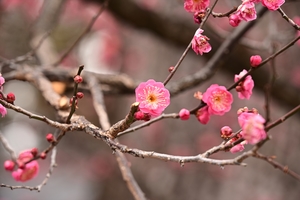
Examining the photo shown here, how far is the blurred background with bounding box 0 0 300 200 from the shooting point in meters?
2.02

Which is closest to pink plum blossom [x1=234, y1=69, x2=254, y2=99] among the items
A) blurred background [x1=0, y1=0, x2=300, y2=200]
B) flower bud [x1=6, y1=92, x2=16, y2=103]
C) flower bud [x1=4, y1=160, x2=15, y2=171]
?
flower bud [x1=6, y1=92, x2=16, y2=103]

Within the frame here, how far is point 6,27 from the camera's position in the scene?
9.65ft

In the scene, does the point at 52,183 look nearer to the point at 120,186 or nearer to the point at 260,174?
the point at 120,186

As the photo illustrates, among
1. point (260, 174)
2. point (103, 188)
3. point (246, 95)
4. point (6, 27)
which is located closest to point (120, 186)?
point (103, 188)

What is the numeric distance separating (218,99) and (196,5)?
21cm

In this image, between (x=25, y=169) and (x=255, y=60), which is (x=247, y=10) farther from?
(x=25, y=169)

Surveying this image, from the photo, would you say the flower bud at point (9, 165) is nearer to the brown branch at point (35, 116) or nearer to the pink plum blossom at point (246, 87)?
the brown branch at point (35, 116)

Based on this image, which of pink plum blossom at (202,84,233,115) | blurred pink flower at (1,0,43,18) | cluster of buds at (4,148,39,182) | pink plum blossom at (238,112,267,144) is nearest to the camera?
pink plum blossom at (238,112,267,144)

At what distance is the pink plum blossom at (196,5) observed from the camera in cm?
78

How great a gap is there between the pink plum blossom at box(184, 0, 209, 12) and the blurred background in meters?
0.98

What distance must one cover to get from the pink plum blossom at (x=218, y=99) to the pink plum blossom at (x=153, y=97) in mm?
124

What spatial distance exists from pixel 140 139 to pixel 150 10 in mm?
1567

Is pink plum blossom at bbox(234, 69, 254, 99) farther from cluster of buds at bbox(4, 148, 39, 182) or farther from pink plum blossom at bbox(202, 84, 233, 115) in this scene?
cluster of buds at bbox(4, 148, 39, 182)

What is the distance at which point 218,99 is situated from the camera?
0.78m
